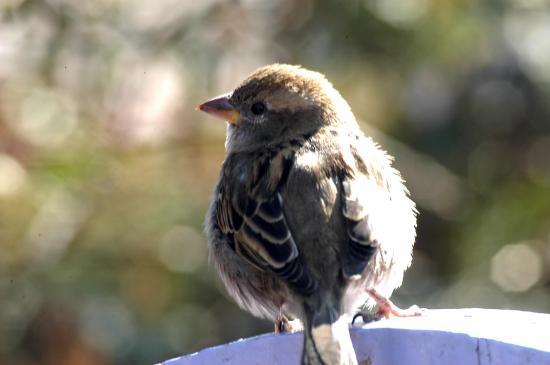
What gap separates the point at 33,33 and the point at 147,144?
93cm

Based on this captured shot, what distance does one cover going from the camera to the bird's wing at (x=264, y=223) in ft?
15.6

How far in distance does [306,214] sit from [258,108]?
1.10 m

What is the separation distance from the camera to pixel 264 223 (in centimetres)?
496

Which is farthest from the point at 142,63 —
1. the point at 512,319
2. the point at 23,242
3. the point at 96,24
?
the point at 512,319

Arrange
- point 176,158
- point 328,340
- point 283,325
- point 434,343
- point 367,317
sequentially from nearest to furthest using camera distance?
point 434,343 < point 328,340 < point 367,317 < point 283,325 < point 176,158

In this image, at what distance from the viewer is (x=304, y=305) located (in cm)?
470

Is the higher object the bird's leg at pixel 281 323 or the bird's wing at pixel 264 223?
the bird's wing at pixel 264 223

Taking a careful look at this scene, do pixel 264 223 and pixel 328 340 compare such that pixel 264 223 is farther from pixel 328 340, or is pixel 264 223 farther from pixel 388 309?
pixel 328 340

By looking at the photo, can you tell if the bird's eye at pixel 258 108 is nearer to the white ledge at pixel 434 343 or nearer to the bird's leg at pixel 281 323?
the bird's leg at pixel 281 323

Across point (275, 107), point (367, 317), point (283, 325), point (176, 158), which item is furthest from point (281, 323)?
point (176, 158)

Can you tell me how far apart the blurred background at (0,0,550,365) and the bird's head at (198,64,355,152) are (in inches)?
58.8

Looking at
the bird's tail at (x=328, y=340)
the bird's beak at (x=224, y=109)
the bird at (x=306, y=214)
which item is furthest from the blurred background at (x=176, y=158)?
the bird's tail at (x=328, y=340)

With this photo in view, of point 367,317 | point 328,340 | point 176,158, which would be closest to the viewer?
point 328,340

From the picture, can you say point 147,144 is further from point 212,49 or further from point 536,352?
point 536,352
